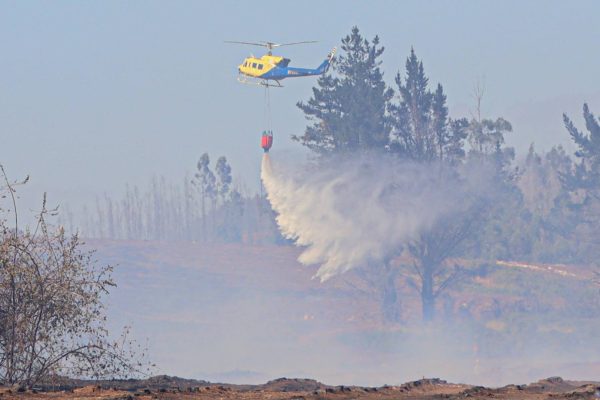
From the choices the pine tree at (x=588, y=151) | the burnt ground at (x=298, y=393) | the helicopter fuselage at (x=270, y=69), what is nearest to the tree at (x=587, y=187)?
the pine tree at (x=588, y=151)

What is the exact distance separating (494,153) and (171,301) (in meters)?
A: 34.0

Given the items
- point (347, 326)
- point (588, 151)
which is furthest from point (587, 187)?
point (347, 326)

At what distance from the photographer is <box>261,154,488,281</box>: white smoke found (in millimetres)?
105562

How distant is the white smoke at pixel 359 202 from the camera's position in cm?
10556

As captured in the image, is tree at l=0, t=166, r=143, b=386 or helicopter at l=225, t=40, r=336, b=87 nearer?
tree at l=0, t=166, r=143, b=386

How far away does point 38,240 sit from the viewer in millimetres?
30344

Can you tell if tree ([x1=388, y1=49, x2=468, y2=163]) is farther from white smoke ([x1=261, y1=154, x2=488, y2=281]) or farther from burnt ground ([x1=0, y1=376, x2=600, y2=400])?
burnt ground ([x1=0, y1=376, x2=600, y2=400])

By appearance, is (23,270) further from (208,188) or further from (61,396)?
(208,188)

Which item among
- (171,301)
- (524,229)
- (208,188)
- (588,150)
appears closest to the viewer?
(588,150)

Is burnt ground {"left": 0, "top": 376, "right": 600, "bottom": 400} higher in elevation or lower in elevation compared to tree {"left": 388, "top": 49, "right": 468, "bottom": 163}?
lower

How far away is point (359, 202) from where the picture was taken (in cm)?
10694

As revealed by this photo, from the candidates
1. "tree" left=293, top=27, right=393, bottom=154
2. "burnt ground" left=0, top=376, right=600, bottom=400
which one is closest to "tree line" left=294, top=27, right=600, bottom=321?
"tree" left=293, top=27, right=393, bottom=154

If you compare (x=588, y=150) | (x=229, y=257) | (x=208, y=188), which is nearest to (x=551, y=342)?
(x=588, y=150)

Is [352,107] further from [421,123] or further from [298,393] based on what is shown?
[298,393]
